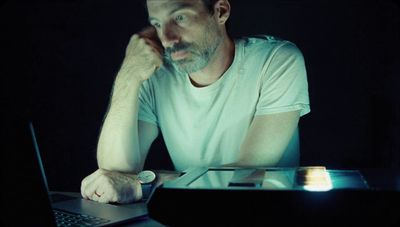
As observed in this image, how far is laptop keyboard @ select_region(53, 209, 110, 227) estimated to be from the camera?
1088 millimetres

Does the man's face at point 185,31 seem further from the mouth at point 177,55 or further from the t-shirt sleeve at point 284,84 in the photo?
the t-shirt sleeve at point 284,84

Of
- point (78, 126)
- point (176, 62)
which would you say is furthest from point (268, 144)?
point (78, 126)

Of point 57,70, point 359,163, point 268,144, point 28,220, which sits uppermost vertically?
point 57,70

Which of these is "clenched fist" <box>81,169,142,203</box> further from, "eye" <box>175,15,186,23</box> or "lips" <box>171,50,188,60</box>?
"eye" <box>175,15,186,23</box>

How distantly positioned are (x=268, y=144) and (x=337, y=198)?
0.62 meters

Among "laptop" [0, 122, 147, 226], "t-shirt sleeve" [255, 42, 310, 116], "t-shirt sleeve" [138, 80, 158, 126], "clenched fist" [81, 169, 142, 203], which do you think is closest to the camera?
"laptop" [0, 122, 147, 226]

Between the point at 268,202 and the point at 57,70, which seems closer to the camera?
the point at 268,202

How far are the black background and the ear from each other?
94mm

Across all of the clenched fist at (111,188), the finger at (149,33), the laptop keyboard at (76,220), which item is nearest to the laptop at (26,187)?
the laptop keyboard at (76,220)

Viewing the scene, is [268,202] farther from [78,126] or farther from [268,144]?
[78,126]

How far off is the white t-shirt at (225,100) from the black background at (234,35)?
0.79 ft

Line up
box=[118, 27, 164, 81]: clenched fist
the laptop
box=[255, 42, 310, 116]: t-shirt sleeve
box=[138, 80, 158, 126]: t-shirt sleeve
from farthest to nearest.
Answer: box=[138, 80, 158, 126]: t-shirt sleeve
box=[118, 27, 164, 81]: clenched fist
box=[255, 42, 310, 116]: t-shirt sleeve
the laptop

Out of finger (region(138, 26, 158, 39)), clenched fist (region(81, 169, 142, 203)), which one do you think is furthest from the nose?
clenched fist (region(81, 169, 142, 203))

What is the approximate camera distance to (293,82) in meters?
1.63
